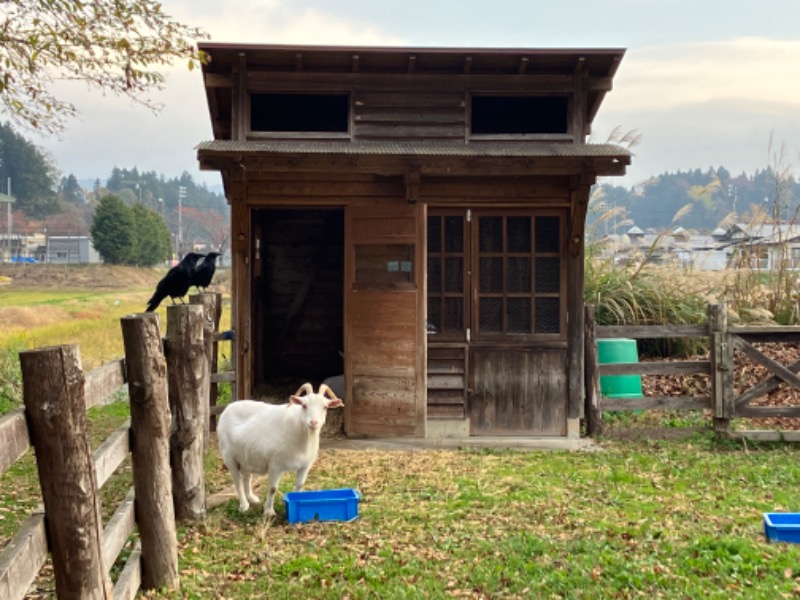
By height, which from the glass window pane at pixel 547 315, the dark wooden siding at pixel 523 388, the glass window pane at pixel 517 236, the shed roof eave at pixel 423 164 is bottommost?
the dark wooden siding at pixel 523 388

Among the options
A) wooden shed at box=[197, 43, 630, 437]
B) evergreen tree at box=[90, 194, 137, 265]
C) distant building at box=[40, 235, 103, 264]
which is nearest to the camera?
wooden shed at box=[197, 43, 630, 437]

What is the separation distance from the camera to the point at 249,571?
492 cm

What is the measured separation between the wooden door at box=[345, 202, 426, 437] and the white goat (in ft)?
10.7

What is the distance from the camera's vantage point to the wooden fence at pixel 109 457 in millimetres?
3092

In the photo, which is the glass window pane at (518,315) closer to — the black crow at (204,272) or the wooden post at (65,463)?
the black crow at (204,272)

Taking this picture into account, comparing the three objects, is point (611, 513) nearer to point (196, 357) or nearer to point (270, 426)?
point (270, 426)

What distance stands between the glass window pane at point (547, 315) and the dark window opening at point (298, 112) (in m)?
→ 3.89

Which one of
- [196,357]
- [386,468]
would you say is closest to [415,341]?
[386,468]

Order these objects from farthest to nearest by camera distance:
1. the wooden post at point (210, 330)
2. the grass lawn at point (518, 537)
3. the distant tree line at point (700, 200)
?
the distant tree line at point (700, 200) → the wooden post at point (210, 330) → the grass lawn at point (518, 537)

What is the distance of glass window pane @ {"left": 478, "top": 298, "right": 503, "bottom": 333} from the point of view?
9680 millimetres

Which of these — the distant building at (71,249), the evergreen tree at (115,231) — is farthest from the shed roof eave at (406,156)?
the distant building at (71,249)

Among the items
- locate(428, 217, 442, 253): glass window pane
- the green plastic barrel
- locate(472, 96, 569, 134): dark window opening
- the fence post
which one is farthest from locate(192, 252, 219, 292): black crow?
the fence post

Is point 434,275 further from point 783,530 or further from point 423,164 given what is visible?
point 783,530

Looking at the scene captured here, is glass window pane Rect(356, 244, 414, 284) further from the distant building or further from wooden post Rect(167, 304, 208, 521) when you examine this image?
the distant building
